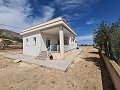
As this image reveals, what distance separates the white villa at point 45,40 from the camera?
42.1 ft

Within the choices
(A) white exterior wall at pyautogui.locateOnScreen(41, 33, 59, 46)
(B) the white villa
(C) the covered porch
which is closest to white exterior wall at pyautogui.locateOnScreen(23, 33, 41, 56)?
(B) the white villa

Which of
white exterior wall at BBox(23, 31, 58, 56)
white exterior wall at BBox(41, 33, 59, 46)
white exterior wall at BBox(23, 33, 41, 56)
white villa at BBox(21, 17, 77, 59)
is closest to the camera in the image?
white villa at BBox(21, 17, 77, 59)

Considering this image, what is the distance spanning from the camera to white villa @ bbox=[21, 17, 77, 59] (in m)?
12.8

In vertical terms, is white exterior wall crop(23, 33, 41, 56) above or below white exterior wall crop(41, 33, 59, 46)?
below

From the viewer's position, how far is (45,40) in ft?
53.0

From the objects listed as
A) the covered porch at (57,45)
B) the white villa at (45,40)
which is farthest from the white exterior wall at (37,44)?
the covered porch at (57,45)

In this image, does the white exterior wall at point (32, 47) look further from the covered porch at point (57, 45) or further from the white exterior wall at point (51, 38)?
the covered porch at point (57, 45)

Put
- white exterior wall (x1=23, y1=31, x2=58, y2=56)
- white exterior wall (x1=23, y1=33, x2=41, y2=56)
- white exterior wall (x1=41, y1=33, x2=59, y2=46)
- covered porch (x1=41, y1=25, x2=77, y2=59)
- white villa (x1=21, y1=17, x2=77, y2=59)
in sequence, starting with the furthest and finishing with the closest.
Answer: white exterior wall (x1=41, y1=33, x2=59, y2=46)
white exterior wall (x1=23, y1=33, x2=41, y2=56)
white exterior wall (x1=23, y1=31, x2=58, y2=56)
white villa (x1=21, y1=17, x2=77, y2=59)
covered porch (x1=41, y1=25, x2=77, y2=59)

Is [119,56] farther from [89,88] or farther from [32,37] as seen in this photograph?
[32,37]

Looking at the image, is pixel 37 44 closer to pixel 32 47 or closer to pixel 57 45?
pixel 32 47

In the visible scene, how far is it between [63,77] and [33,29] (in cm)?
1094

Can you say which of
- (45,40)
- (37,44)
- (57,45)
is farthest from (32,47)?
(57,45)

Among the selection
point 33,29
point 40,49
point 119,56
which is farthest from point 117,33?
point 33,29

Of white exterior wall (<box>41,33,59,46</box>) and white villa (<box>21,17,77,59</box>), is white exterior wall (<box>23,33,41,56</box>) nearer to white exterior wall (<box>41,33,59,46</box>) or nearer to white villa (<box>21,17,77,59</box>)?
white villa (<box>21,17,77,59</box>)
